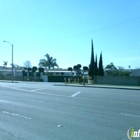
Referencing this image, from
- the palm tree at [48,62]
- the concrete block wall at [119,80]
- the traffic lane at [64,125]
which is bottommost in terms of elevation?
the traffic lane at [64,125]

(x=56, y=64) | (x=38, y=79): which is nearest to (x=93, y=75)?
(x=38, y=79)

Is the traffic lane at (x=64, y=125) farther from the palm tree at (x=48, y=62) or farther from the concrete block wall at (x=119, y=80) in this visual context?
the palm tree at (x=48, y=62)

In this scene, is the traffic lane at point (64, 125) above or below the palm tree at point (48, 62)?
below

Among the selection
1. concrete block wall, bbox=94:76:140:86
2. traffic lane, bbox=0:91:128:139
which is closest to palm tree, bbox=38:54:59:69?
concrete block wall, bbox=94:76:140:86

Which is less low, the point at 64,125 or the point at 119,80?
the point at 119,80

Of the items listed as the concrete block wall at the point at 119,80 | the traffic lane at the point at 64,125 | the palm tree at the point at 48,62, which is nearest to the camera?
the traffic lane at the point at 64,125

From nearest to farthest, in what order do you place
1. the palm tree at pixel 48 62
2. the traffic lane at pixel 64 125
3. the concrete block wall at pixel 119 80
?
the traffic lane at pixel 64 125 → the concrete block wall at pixel 119 80 → the palm tree at pixel 48 62

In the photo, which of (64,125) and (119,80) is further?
(119,80)

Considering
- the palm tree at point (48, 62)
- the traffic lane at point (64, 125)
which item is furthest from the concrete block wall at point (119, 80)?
the palm tree at point (48, 62)

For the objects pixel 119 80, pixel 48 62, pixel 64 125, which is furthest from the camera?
pixel 48 62

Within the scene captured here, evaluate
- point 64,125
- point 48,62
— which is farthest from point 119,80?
point 48,62

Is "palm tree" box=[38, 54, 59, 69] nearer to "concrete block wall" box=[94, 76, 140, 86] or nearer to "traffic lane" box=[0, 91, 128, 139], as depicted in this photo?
"concrete block wall" box=[94, 76, 140, 86]

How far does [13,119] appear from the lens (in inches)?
372

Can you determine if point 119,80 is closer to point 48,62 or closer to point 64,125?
point 64,125
